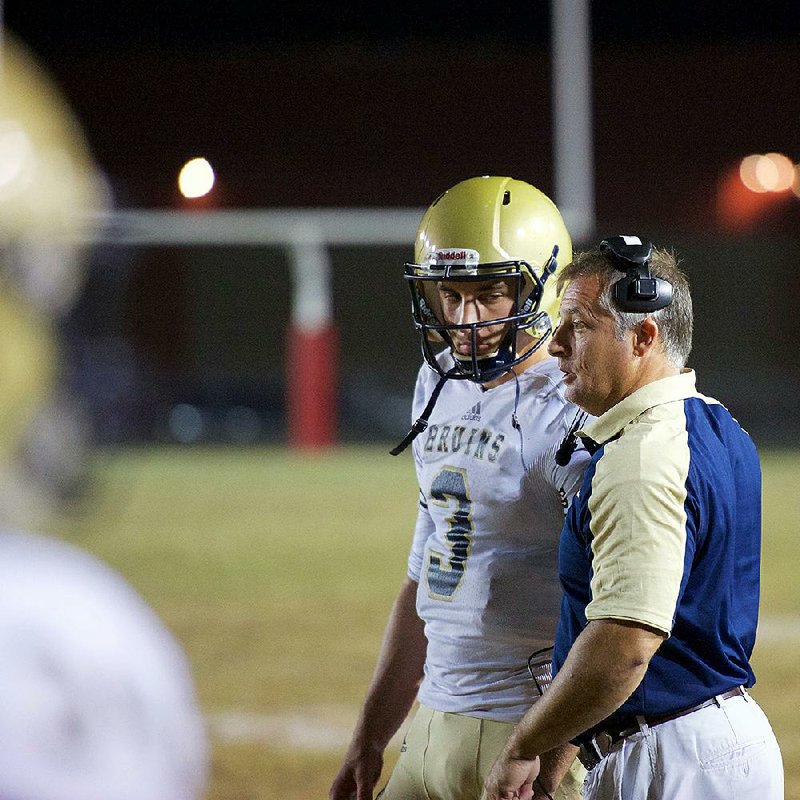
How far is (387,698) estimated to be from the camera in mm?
2256

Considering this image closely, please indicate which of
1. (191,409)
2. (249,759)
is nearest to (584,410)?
(249,759)

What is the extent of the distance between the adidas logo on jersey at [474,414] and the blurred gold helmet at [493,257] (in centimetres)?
5

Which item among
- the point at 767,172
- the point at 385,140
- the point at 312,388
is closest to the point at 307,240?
the point at 312,388

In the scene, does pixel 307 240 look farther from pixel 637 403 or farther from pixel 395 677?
pixel 637 403

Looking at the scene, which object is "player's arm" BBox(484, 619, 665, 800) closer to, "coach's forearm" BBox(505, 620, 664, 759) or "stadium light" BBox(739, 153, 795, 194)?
"coach's forearm" BBox(505, 620, 664, 759)

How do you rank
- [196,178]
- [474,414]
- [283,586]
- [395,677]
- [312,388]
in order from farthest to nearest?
1. [312,388]
2. [283,586]
3. [395,677]
4. [474,414]
5. [196,178]

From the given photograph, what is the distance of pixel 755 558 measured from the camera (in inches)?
70.1

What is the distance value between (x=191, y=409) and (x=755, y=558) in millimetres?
16331

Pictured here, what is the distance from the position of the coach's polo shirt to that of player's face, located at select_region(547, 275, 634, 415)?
0.13 feet

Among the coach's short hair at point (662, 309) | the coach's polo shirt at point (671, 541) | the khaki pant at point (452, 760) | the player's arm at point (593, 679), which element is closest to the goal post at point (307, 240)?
the khaki pant at point (452, 760)

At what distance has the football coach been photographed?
5.28 feet

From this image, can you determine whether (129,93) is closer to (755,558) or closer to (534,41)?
(534,41)

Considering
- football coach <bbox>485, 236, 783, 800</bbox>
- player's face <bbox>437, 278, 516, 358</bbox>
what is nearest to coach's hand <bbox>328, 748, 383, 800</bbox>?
football coach <bbox>485, 236, 783, 800</bbox>

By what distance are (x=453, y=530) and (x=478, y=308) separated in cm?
39
